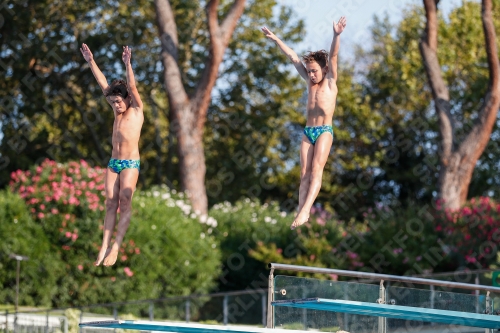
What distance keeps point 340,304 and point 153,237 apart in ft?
27.1

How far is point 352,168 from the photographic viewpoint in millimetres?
23953

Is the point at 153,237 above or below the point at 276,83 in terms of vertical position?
below

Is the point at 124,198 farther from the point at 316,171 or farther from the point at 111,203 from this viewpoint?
the point at 316,171

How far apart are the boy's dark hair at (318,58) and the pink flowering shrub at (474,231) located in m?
8.82

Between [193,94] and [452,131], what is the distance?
4.98m

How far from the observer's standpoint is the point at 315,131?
707cm

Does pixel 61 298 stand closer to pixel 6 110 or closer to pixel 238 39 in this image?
pixel 6 110

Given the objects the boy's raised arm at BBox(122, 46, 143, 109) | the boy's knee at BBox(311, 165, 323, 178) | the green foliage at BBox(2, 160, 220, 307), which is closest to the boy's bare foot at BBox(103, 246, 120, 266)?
A: the boy's raised arm at BBox(122, 46, 143, 109)

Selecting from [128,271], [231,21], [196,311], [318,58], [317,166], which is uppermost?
[231,21]

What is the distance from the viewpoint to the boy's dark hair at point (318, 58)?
23.1ft

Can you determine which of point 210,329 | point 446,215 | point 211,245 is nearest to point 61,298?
point 211,245

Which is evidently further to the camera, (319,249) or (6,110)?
(6,110)

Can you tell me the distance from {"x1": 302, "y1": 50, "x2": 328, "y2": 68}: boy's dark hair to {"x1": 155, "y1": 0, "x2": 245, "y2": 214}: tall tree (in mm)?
8607

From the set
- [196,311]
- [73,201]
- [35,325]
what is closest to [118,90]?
[35,325]
